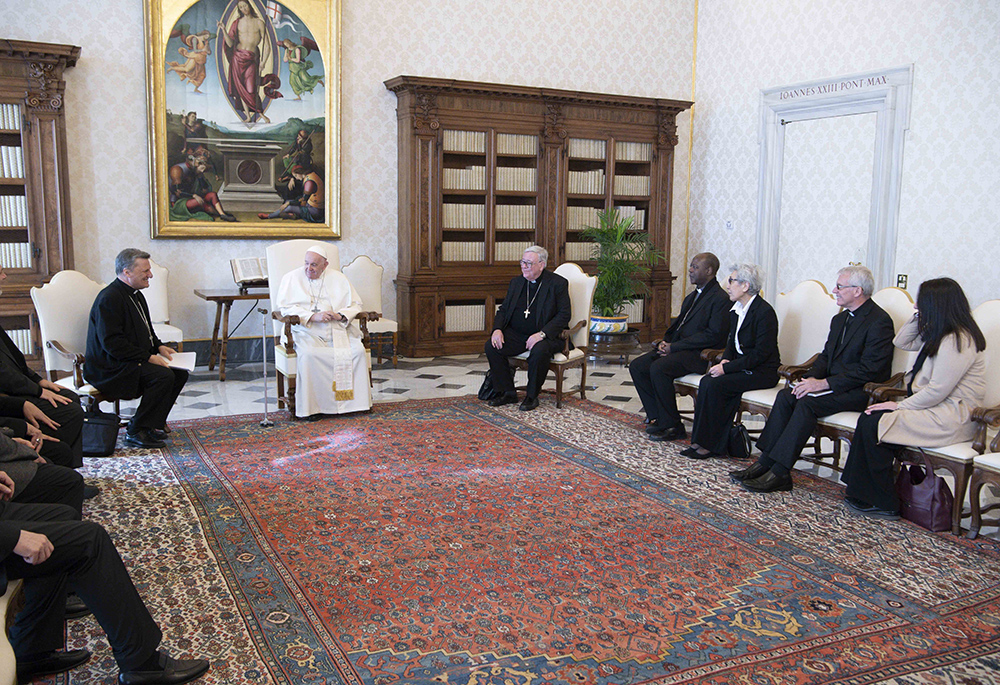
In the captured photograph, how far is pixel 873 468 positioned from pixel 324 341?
4046 mm

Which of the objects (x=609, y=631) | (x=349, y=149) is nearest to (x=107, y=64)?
(x=349, y=149)

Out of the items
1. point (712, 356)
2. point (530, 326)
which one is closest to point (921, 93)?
point (712, 356)

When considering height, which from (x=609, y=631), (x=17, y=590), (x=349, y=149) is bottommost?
(x=609, y=631)

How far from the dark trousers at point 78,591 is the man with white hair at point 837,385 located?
131 inches

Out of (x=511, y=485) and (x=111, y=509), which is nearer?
(x=111, y=509)

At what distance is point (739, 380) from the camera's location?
5.25m

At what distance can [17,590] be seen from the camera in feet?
8.37

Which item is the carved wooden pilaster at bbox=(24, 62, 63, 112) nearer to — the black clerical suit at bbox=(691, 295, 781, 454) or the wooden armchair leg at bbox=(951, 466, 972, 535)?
the black clerical suit at bbox=(691, 295, 781, 454)

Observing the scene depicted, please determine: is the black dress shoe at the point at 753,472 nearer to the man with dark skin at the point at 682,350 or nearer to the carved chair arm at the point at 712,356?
the man with dark skin at the point at 682,350

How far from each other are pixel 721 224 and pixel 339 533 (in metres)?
7.47

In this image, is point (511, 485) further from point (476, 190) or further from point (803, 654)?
point (476, 190)

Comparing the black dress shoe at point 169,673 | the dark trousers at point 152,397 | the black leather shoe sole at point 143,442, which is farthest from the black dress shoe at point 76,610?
the dark trousers at point 152,397

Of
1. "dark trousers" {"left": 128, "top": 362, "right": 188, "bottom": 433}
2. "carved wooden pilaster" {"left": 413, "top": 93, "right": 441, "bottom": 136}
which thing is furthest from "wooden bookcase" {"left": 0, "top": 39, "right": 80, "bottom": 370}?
"carved wooden pilaster" {"left": 413, "top": 93, "right": 441, "bottom": 136}

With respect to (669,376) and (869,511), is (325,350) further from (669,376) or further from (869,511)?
(869,511)
